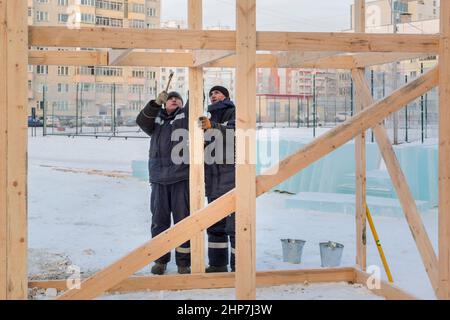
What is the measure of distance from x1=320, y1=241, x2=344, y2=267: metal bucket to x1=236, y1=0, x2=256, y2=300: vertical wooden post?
229 cm

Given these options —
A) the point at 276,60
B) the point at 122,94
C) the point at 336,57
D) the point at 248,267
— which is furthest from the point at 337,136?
the point at 122,94

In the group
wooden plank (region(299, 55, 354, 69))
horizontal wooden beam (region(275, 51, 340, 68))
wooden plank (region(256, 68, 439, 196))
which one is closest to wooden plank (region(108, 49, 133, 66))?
horizontal wooden beam (region(275, 51, 340, 68))

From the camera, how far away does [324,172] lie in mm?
10195

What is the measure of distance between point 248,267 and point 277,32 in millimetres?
1346

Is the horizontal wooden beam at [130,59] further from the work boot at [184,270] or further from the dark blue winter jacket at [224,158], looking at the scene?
the work boot at [184,270]

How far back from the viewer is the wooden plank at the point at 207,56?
389 cm

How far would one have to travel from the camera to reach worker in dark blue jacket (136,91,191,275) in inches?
215

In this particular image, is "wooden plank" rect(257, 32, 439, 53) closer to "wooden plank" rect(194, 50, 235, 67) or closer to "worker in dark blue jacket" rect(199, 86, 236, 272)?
"wooden plank" rect(194, 50, 235, 67)

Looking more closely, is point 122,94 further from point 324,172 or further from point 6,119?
point 6,119

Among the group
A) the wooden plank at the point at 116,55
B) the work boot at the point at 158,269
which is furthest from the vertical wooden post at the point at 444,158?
the work boot at the point at 158,269

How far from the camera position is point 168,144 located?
216 inches

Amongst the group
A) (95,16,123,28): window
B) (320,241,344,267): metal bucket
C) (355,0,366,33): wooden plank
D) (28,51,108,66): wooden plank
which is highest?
(95,16,123,28): window

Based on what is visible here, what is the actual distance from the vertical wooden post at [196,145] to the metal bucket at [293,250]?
109cm

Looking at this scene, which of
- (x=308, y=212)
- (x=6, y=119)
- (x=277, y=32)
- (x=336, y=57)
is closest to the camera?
(x=6, y=119)
